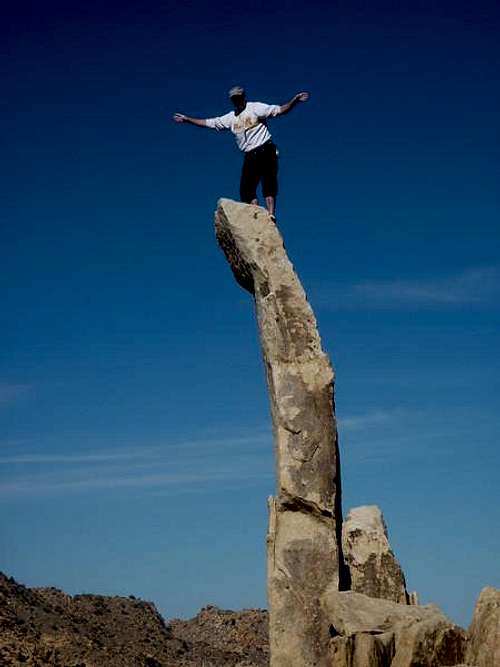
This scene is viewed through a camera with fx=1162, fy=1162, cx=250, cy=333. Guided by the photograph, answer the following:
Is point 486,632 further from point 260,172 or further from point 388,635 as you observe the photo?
point 260,172

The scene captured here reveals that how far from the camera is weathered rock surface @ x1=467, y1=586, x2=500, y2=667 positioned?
15695 millimetres

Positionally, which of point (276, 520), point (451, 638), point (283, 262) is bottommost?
point (451, 638)

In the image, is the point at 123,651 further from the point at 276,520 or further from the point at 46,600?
the point at 276,520

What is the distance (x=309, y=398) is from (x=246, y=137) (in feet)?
16.7

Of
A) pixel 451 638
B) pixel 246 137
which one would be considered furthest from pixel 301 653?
pixel 246 137

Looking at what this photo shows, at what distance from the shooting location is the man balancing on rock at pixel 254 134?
21.7 meters

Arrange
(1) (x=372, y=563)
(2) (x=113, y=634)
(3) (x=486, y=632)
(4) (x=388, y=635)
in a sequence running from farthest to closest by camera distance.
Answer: (2) (x=113, y=634), (1) (x=372, y=563), (4) (x=388, y=635), (3) (x=486, y=632)

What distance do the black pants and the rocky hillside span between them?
29703 millimetres

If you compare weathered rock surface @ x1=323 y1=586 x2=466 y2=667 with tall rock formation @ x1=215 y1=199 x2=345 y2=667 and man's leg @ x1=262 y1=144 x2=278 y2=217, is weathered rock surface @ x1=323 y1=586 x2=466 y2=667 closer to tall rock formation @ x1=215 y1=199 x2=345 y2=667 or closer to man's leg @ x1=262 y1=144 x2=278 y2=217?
tall rock formation @ x1=215 y1=199 x2=345 y2=667

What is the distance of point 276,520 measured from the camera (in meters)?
20.5

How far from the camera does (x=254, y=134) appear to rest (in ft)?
71.4

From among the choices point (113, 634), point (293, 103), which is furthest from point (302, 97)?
point (113, 634)

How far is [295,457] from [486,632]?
537 cm

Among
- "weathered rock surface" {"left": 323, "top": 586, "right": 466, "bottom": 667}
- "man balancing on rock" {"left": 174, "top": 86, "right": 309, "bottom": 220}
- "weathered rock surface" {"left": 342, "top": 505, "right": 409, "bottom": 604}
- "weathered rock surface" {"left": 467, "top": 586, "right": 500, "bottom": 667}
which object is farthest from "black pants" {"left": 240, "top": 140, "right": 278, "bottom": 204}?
"weathered rock surface" {"left": 467, "top": 586, "right": 500, "bottom": 667}
